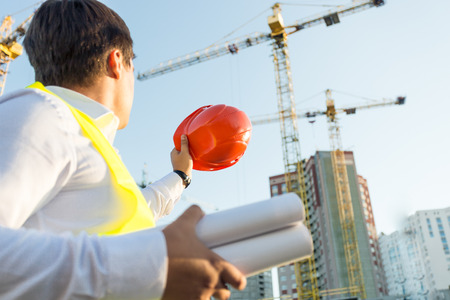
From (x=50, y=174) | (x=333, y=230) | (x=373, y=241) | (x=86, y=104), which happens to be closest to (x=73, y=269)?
(x=50, y=174)

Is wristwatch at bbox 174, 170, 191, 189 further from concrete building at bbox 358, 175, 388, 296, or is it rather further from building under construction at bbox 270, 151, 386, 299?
concrete building at bbox 358, 175, 388, 296

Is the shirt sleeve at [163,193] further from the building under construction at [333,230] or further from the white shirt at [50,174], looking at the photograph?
the building under construction at [333,230]

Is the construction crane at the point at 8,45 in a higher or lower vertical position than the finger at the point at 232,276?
higher

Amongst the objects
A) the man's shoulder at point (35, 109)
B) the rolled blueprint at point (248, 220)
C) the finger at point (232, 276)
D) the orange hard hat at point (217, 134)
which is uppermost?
the orange hard hat at point (217, 134)

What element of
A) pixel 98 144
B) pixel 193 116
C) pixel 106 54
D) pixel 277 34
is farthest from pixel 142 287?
pixel 277 34

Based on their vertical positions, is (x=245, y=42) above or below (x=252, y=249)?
above

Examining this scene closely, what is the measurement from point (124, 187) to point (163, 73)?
4969 cm

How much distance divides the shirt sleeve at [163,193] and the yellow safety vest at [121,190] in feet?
3.08

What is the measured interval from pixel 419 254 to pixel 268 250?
426ft

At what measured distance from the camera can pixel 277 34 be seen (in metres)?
41.9

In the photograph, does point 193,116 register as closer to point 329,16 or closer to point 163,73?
point 329,16

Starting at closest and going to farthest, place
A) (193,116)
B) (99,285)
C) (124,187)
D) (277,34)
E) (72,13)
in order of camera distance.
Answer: (99,285), (124,187), (72,13), (193,116), (277,34)

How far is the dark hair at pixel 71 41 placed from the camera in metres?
1.25

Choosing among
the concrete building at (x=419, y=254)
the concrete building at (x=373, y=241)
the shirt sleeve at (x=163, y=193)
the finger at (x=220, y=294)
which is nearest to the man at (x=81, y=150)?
the finger at (x=220, y=294)
